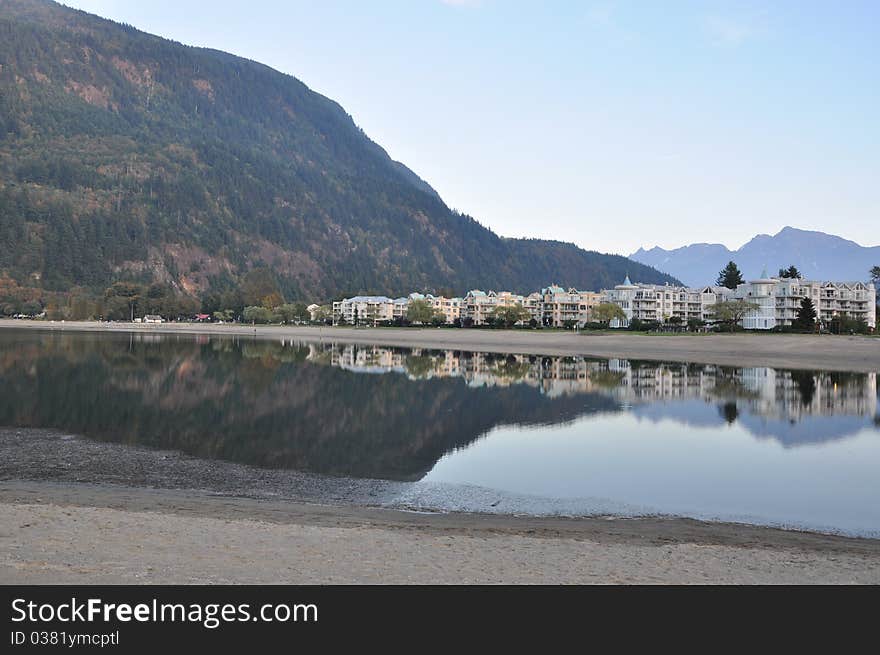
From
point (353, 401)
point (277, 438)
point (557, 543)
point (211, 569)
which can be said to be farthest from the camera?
point (353, 401)

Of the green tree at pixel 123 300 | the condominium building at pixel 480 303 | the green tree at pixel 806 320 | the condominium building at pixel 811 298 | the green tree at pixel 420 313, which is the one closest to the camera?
the green tree at pixel 806 320

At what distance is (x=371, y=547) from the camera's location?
937cm

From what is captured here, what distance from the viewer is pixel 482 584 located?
780 centimetres

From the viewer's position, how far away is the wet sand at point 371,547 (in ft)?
26.3

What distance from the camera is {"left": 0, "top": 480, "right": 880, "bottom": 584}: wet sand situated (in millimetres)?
8016

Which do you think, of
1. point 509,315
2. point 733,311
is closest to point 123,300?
point 509,315

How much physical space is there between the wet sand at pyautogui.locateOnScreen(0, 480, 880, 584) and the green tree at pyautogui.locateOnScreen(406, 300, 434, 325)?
13675 centimetres

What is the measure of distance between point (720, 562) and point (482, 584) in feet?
11.0

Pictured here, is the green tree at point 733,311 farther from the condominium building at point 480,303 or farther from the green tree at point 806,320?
the condominium building at point 480,303

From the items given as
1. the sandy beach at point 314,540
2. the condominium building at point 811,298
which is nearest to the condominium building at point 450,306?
the condominium building at point 811,298

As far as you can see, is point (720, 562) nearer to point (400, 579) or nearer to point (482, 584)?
point (482, 584)

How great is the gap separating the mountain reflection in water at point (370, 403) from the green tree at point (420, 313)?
98.5m

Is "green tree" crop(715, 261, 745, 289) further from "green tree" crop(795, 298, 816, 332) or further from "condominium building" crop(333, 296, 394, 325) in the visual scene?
"condominium building" crop(333, 296, 394, 325)
